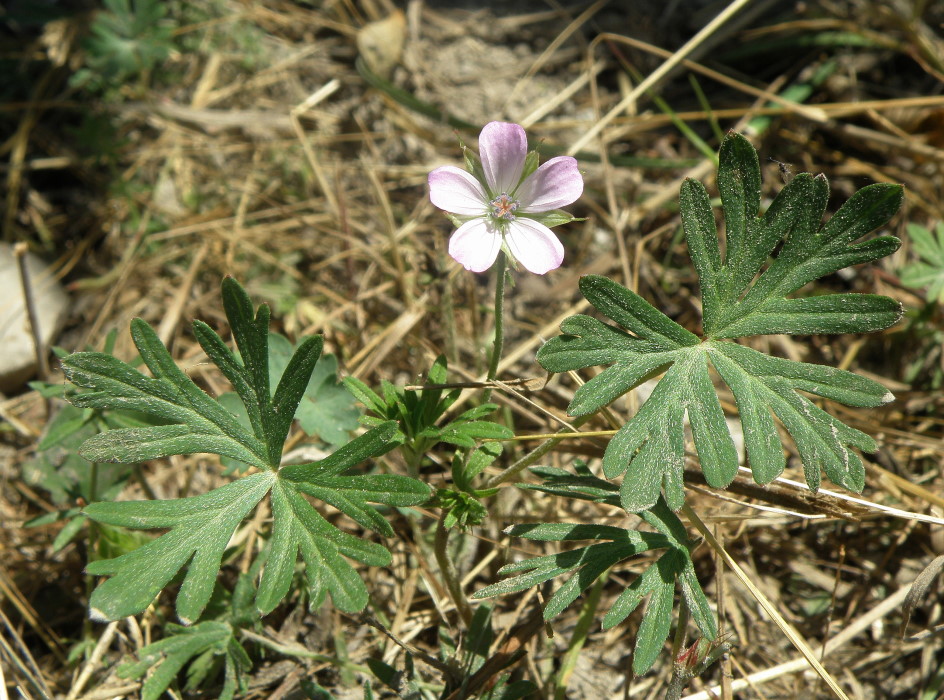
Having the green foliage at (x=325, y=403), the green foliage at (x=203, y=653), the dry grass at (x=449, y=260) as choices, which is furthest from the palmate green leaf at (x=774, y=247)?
the green foliage at (x=203, y=653)

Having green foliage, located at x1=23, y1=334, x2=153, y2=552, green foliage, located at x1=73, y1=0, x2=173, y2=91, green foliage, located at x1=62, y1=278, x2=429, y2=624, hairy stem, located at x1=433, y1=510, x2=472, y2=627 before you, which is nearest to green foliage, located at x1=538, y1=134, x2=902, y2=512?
green foliage, located at x1=62, y1=278, x2=429, y2=624

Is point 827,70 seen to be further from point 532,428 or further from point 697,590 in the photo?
point 697,590

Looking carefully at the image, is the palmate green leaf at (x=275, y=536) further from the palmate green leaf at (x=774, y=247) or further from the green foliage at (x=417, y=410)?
the palmate green leaf at (x=774, y=247)

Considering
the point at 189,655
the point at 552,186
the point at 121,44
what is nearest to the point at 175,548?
the point at 189,655

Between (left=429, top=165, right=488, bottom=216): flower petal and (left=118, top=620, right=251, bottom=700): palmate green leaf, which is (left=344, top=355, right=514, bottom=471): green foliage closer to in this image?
(left=429, top=165, right=488, bottom=216): flower petal

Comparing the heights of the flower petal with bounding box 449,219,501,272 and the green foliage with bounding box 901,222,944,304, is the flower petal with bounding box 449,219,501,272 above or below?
below

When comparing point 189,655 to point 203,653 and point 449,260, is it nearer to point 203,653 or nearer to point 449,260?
point 203,653

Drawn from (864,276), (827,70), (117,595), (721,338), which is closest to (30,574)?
(117,595)
